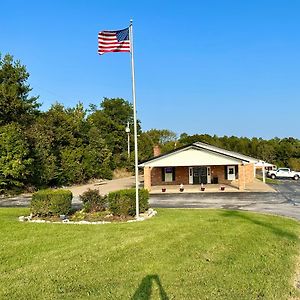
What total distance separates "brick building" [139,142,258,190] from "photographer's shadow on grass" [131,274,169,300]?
79.7 feet

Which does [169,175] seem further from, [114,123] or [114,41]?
[114,123]

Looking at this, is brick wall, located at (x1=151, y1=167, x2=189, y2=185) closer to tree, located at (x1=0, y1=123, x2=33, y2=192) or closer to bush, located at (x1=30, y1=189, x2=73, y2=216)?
tree, located at (x1=0, y1=123, x2=33, y2=192)

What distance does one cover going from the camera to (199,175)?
36.3 metres

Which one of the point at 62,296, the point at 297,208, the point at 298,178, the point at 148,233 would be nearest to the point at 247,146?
the point at 298,178

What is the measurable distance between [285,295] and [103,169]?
45.0 m

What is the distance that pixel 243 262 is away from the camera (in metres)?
7.83

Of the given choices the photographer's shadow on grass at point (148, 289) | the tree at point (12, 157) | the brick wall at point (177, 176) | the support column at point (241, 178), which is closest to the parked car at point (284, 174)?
the brick wall at point (177, 176)

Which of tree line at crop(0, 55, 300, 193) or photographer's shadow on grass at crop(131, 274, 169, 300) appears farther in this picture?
tree line at crop(0, 55, 300, 193)

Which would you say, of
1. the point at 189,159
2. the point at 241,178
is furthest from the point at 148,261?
the point at 189,159

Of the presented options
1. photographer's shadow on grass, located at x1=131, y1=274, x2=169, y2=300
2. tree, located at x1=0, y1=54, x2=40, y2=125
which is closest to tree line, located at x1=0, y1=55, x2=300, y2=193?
tree, located at x1=0, y1=54, x2=40, y2=125

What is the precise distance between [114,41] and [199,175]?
24015 millimetres

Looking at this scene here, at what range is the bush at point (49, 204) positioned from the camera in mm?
14727

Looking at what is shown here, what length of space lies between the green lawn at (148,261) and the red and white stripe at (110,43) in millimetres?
6517

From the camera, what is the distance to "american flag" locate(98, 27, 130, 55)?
13859 millimetres
